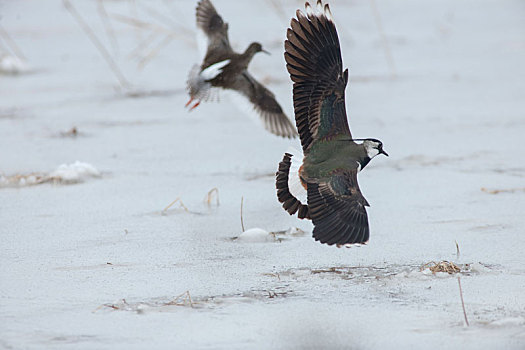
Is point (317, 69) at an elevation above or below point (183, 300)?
above

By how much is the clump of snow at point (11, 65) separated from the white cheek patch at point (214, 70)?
228cm

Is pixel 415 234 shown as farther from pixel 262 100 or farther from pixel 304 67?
pixel 262 100

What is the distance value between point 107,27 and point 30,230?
4.10m

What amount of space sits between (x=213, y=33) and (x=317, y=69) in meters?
2.08

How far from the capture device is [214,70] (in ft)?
14.6

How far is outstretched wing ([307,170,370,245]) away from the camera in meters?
2.54

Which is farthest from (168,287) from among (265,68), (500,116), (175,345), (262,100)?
(265,68)

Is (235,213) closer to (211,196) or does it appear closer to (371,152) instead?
(211,196)

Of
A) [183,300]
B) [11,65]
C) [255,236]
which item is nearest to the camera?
[183,300]

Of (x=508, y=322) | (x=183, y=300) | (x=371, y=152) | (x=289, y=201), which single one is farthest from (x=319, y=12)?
(x=508, y=322)

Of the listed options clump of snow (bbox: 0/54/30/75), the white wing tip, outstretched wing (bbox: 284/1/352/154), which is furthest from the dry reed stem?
clump of snow (bbox: 0/54/30/75)

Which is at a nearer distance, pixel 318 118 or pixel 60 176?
pixel 318 118

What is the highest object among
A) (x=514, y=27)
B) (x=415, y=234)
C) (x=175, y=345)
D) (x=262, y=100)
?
(x=514, y=27)

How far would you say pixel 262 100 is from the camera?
175 inches
